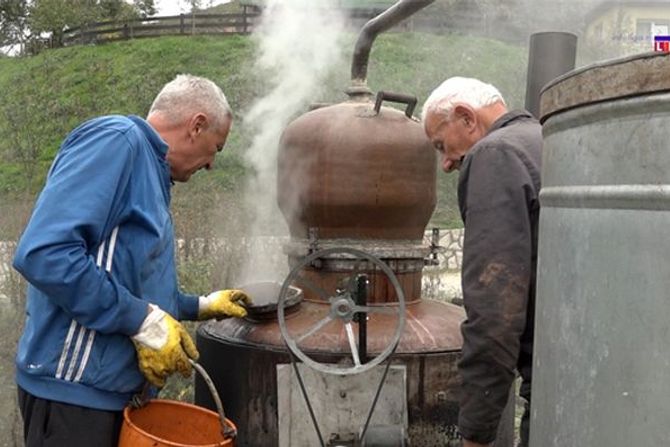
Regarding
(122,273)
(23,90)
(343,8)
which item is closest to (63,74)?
(23,90)

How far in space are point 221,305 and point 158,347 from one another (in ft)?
3.21

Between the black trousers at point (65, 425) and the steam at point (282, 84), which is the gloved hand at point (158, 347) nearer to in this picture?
the black trousers at point (65, 425)

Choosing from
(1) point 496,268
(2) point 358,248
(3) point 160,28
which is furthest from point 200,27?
(1) point 496,268

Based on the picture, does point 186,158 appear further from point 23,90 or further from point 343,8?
point 23,90

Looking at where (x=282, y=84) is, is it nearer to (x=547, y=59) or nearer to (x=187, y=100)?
A: (x=547, y=59)

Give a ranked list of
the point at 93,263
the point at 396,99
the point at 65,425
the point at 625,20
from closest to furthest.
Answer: the point at 93,263
the point at 65,425
the point at 396,99
the point at 625,20

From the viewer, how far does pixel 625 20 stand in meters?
9.54

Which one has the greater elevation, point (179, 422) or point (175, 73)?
point (175, 73)

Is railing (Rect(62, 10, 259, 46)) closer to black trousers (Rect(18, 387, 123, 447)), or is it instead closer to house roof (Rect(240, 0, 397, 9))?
house roof (Rect(240, 0, 397, 9))

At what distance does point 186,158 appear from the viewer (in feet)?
10.0

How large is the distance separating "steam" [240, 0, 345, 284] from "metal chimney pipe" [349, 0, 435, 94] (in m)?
1.37

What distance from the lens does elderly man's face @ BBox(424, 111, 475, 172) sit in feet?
10.1

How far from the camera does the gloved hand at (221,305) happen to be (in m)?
3.51

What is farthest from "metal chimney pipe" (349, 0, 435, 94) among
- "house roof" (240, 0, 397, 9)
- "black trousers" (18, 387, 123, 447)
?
"black trousers" (18, 387, 123, 447)
